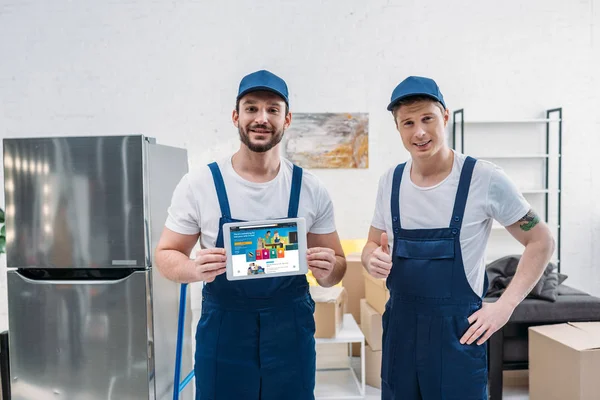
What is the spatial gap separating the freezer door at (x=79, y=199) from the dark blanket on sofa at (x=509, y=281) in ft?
7.08

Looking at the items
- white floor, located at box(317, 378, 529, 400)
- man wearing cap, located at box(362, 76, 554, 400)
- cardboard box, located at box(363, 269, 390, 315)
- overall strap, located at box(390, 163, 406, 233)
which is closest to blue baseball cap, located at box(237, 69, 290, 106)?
man wearing cap, located at box(362, 76, 554, 400)

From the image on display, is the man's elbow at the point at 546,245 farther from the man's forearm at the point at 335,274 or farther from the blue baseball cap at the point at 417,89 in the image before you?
the man's forearm at the point at 335,274

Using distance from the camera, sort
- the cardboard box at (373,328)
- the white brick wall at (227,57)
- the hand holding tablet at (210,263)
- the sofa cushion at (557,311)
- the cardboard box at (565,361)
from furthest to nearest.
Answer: the white brick wall at (227,57), the cardboard box at (373,328), the sofa cushion at (557,311), the cardboard box at (565,361), the hand holding tablet at (210,263)

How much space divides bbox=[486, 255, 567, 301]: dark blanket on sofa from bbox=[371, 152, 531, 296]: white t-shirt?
4.96 feet

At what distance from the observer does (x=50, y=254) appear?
2.52 metres

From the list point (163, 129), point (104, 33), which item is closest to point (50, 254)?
point (163, 129)

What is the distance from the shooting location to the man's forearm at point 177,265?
5.56ft

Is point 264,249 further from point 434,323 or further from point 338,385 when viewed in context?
point 338,385

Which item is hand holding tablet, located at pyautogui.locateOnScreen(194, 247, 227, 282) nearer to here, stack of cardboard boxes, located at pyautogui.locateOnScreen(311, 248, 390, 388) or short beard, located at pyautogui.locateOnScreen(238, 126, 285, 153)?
short beard, located at pyautogui.locateOnScreen(238, 126, 285, 153)

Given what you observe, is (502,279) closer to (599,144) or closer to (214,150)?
(599,144)

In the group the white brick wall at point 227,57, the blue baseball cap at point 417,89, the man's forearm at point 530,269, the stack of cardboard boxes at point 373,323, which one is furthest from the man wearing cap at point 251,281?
the white brick wall at point 227,57

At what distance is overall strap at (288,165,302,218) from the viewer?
1.75 meters

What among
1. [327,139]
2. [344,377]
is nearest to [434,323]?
[344,377]

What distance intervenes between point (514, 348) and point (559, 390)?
0.38 metres
